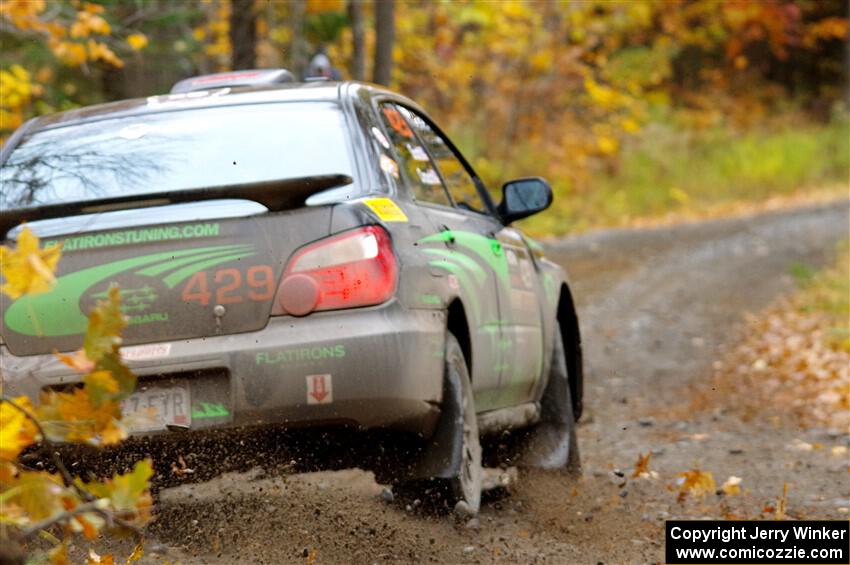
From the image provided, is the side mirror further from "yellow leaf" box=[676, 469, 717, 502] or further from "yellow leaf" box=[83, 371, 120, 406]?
"yellow leaf" box=[83, 371, 120, 406]

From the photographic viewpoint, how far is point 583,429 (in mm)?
9773

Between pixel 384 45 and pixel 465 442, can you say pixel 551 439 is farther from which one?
pixel 384 45

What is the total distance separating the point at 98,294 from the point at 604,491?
10.1 feet

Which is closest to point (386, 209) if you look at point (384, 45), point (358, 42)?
point (384, 45)

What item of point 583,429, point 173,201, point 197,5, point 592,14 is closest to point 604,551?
point 173,201

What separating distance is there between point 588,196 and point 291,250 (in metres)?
22.5

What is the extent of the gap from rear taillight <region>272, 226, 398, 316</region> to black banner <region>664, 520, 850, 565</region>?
1457 mm

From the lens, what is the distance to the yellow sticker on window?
5082 millimetres

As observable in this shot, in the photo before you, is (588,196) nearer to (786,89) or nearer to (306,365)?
(786,89)

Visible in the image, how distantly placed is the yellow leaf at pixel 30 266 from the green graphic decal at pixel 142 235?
5.75ft

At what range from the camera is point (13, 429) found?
3.19 meters

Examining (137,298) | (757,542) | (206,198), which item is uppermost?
(206,198)

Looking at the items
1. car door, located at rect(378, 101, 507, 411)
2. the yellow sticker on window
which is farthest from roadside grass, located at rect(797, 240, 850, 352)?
the yellow sticker on window

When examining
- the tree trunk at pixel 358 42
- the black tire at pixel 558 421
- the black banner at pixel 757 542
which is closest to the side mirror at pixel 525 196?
the black tire at pixel 558 421
